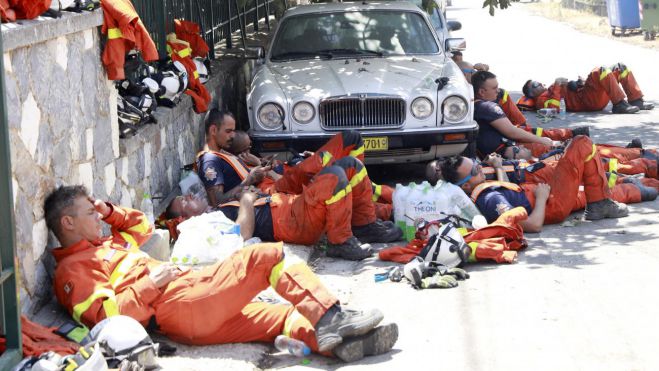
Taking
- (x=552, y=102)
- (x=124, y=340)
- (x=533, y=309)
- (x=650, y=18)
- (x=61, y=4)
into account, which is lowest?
(x=533, y=309)

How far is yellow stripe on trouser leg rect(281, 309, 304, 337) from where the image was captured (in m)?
5.81

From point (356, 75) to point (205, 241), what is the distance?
3749 mm

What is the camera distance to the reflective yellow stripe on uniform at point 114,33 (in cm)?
710

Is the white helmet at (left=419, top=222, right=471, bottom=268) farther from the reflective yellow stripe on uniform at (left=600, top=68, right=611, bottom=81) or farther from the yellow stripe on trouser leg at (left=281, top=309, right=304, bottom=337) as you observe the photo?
the reflective yellow stripe on uniform at (left=600, top=68, right=611, bottom=81)

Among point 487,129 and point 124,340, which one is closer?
point 124,340

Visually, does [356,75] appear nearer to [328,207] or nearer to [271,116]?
[271,116]

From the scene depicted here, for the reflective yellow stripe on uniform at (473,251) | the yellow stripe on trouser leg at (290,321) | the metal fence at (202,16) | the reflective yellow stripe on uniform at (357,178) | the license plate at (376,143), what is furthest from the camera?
the license plate at (376,143)

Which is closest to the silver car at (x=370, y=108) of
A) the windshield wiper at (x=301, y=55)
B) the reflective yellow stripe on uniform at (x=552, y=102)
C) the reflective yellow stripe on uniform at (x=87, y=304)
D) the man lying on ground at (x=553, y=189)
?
the windshield wiper at (x=301, y=55)

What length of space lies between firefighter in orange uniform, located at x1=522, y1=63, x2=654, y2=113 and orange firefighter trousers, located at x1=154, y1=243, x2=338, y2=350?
9.56 metres

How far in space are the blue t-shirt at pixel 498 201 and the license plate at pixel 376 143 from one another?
5.53 feet

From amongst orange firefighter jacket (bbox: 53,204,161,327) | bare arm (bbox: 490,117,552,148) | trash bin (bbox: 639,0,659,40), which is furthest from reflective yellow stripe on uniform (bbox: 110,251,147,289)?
trash bin (bbox: 639,0,659,40)

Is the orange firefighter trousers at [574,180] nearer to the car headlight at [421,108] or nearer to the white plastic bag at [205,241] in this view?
the car headlight at [421,108]

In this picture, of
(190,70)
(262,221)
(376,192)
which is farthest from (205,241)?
(190,70)

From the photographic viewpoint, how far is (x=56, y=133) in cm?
611
